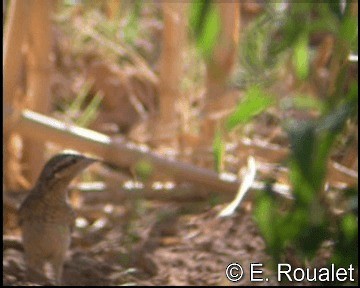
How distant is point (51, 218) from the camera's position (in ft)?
11.6

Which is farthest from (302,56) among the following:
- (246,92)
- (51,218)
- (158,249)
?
(158,249)

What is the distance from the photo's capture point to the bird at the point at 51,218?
3.42 metres

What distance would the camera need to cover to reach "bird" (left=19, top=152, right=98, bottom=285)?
11.2ft

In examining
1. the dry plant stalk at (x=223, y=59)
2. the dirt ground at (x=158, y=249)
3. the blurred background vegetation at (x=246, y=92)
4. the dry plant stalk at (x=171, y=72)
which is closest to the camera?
the blurred background vegetation at (x=246, y=92)

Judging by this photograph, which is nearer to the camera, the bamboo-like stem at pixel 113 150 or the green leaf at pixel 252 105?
the green leaf at pixel 252 105

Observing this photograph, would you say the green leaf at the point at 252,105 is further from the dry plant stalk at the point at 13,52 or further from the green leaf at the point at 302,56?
the dry plant stalk at the point at 13,52

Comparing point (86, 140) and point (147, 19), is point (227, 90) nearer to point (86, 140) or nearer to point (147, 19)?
point (86, 140)

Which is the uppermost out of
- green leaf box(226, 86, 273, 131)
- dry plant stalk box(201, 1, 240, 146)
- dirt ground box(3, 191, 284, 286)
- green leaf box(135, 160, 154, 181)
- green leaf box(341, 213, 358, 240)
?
dry plant stalk box(201, 1, 240, 146)

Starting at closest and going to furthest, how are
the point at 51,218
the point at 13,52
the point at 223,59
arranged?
the point at 51,218, the point at 223,59, the point at 13,52

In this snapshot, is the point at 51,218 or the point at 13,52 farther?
the point at 13,52

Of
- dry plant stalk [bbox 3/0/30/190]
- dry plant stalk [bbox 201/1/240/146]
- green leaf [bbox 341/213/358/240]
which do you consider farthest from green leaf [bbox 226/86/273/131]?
dry plant stalk [bbox 3/0/30/190]

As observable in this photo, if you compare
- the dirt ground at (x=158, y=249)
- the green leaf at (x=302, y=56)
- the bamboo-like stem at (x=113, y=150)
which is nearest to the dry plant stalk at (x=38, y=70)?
the dirt ground at (x=158, y=249)

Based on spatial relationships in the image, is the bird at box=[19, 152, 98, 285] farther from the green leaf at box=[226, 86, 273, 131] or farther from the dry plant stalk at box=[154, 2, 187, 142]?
the green leaf at box=[226, 86, 273, 131]

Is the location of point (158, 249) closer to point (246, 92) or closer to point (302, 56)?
point (246, 92)
